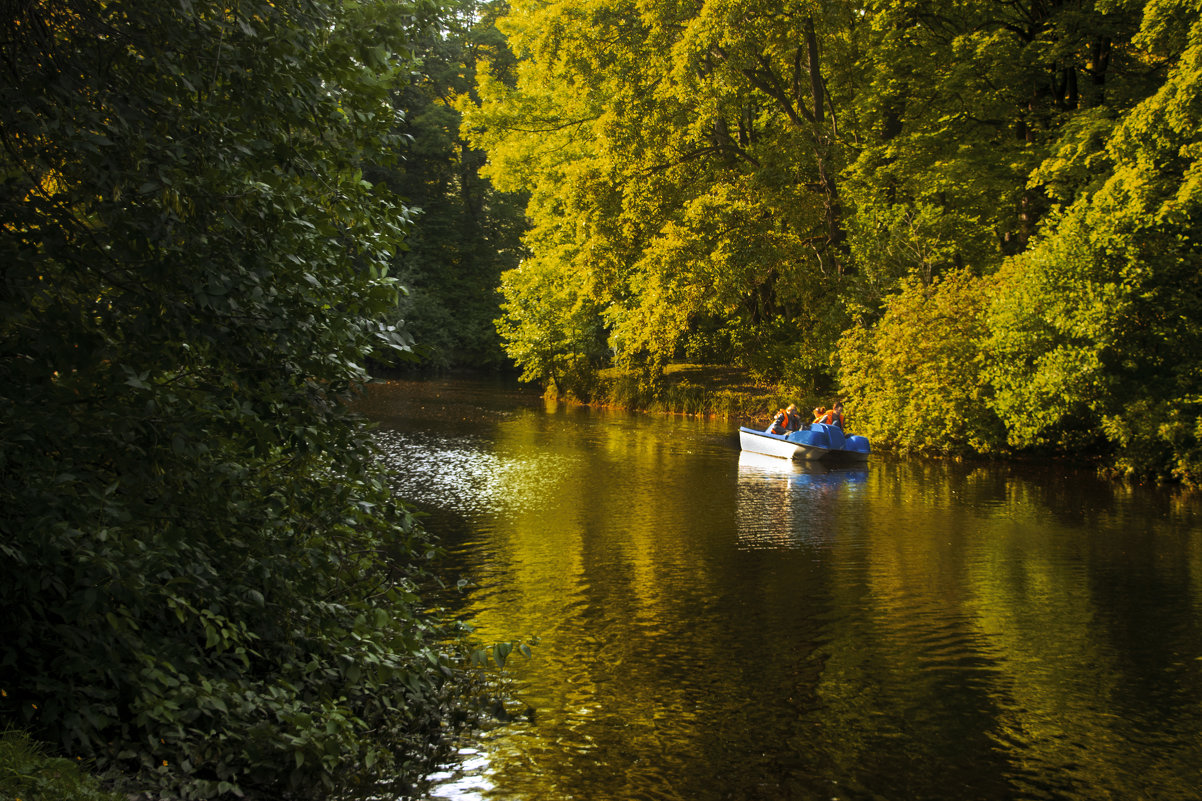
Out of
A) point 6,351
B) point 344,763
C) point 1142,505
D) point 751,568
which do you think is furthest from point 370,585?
point 1142,505

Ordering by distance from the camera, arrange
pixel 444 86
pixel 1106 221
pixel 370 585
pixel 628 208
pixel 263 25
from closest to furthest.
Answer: pixel 263 25 → pixel 370 585 → pixel 1106 221 → pixel 628 208 → pixel 444 86

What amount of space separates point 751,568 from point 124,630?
26.7 feet

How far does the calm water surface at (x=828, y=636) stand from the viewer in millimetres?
6070

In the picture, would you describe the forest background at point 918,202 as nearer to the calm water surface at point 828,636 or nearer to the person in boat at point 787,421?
the person in boat at point 787,421

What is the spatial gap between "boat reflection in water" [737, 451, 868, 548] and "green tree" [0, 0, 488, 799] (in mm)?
8425

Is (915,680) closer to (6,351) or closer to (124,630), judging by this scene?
(124,630)

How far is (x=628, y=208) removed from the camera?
95.1 ft

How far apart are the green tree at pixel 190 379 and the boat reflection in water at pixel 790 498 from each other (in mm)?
8425

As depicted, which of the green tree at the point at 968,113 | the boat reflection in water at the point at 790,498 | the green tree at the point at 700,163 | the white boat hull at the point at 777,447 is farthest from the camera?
the green tree at the point at 700,163

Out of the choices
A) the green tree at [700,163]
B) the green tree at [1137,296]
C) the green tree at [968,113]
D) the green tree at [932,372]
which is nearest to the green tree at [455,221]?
the green tree at [700,163]

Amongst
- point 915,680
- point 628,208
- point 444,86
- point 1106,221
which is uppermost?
point 444,86

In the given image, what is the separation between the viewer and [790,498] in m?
17.5

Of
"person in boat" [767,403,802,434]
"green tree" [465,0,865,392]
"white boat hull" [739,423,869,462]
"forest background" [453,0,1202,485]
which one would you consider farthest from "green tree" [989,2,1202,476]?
"green tree" [465,0,865,392]

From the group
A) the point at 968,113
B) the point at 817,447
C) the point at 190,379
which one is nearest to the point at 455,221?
the point at 968,113
